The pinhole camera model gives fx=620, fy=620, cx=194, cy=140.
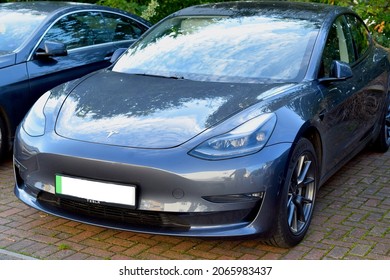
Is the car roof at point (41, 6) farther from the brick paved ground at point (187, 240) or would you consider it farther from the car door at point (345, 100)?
the car door at point (345, 100)

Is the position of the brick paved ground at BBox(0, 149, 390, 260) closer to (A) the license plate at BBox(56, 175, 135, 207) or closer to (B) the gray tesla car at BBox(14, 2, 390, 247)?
(B) the gray tesla car at BBox(14, 2, 390, 247)

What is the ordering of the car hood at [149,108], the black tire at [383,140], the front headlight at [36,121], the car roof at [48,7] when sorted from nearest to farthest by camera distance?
1. the car hood at [149,108]
2. the front headlight at [36,121]
3. the black tire at [383,140]
4. the car roof at [48,7]

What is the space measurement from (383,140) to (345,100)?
1.70m

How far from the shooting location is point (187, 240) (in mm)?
4020

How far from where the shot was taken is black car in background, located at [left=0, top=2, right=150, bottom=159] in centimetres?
551

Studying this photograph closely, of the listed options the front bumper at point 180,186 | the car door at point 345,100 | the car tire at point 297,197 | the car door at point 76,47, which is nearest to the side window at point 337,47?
the car door at point 345,100

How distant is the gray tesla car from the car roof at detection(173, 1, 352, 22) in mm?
25

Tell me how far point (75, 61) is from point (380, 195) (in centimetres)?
320

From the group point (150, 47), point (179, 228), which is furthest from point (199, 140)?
point (150, 47)

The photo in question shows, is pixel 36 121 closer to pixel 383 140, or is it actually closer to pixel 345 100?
pixel 345 100

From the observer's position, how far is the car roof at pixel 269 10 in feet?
16.6

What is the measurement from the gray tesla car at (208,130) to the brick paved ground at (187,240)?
0.20 metres

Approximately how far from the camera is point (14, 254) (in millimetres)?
3770

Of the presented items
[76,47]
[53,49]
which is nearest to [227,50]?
[53,49]
